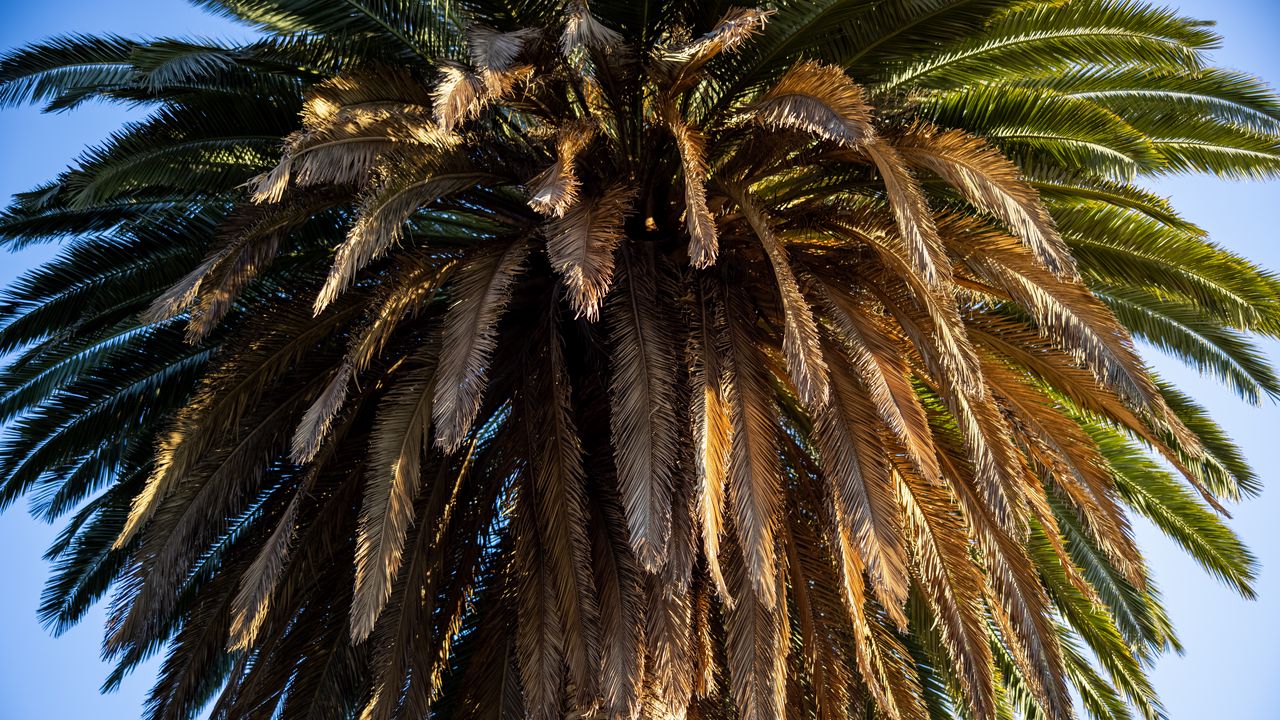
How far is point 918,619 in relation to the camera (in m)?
7.90

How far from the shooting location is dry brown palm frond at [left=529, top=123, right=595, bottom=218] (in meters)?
5.34

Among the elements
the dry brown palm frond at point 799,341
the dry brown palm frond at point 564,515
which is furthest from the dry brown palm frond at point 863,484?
the dry brown palm frond at point 564,515

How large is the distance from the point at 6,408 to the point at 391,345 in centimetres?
358

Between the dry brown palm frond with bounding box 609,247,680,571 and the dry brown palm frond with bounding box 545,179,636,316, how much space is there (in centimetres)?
48

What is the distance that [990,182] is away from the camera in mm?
5965

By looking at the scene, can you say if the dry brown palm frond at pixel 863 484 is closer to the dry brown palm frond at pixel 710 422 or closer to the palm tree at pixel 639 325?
the palm tree at pixel 639 325

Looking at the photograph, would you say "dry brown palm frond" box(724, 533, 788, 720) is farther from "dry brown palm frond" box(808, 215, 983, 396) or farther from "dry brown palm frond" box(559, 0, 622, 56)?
"dry brown palm frond" box(559, 0, 622, 56)

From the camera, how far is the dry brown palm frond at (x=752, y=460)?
5711mm

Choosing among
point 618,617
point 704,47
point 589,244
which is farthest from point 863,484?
point 704,47

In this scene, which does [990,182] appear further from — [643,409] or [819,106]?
[643,409]

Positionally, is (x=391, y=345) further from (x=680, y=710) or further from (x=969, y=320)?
(x=969, y=320)

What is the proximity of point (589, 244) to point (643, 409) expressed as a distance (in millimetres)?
929

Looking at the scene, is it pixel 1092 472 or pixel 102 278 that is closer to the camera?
pixel 1092 472

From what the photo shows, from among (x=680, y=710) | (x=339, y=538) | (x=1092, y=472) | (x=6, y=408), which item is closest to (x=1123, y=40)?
(x=1092, y=472)
